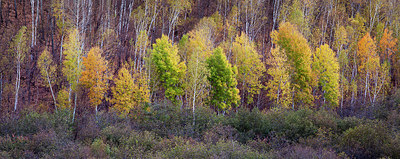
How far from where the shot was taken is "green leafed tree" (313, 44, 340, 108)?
134 ft

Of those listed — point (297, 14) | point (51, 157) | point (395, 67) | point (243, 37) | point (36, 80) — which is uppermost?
point (297, 14)

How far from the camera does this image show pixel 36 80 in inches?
1500

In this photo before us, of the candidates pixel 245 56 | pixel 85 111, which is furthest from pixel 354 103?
pixel 85 111

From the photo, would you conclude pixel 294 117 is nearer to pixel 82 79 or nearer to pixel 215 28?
pixel 82 79

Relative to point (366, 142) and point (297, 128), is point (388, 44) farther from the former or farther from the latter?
point (366, 142)

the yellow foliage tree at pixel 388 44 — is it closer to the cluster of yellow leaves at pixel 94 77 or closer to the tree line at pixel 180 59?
the tree line at pixel 180 59

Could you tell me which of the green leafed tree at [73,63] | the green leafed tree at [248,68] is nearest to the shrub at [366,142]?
the green leafed tree at [248,68]

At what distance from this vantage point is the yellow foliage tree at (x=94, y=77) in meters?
35.0

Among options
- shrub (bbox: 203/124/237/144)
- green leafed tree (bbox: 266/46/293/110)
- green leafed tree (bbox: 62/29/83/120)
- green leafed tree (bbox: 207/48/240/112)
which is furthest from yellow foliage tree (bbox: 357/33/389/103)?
green leafed tree (bbox: 62/29/83/120)

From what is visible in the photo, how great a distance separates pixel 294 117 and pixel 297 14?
2781cm

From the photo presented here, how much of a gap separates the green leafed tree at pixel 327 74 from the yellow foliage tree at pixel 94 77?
27804mm

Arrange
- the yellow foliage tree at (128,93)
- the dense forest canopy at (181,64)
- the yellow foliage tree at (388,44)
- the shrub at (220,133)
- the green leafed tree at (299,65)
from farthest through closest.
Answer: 1. the yellow foliage tree at (388,44)
2. the green leafed tree at (299,65)
3. the yellow foliage tree at (128,93)
4. the dense forest canopy at (181,64)
5. the shrub at (220,133)

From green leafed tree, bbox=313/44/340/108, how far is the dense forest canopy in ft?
0.48

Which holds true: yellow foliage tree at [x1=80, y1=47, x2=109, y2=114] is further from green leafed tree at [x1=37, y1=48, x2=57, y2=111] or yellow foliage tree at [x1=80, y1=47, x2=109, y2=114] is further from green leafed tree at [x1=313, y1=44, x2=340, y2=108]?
green leafed tree at [x1=313, y1=44, x2=340, y2=108]
